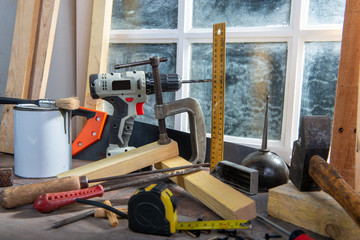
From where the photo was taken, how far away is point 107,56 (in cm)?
162

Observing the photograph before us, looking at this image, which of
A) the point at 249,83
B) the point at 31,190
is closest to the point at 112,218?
the point at 31,190

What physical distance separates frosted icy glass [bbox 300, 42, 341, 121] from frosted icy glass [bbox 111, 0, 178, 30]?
700mm

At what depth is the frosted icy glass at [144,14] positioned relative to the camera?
5.22ft

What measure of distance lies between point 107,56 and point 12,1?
1.99 ft

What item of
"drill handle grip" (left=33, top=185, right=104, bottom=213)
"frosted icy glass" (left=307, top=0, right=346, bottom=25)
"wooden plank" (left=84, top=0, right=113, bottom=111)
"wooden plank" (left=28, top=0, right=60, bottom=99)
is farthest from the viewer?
"wooden plank" (left=84, top=0, right=113, bottom=111)

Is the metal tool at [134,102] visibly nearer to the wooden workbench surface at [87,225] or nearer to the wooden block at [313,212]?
the wooden workbench surface at [87,225]

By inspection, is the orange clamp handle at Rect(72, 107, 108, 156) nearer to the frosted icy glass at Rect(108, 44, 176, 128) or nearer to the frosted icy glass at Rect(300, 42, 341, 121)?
the frosted icy glass at Rect(108, 44, 176, 128)

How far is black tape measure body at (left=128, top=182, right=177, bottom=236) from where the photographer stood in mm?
729

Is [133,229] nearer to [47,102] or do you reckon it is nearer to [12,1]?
[47,102]

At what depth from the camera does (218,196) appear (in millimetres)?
868

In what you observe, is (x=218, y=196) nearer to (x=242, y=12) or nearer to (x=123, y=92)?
(x=123, y=92)

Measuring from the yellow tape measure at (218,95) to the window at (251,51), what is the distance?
12.9 inches

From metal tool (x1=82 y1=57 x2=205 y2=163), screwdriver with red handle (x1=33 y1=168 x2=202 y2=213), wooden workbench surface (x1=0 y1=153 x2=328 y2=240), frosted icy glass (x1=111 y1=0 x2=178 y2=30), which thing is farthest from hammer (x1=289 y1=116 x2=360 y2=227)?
frosted icy glass (x1=111 y1=0 x2=178 y2=30)

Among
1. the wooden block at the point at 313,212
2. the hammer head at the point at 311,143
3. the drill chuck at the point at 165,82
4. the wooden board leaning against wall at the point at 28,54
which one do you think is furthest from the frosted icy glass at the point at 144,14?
the wooden block at the point at 313,212
